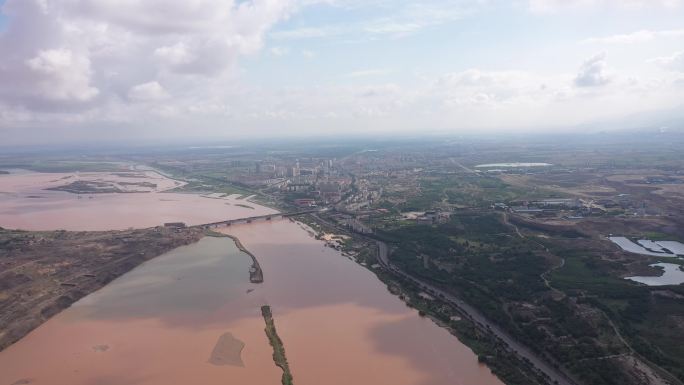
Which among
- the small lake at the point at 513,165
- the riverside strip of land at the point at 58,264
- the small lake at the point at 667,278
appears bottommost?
the small lake at the point at 513,165

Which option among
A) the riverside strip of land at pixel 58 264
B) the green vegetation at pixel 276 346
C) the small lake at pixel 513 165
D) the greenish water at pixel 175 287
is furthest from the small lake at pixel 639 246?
the small lake at pixel 513 165

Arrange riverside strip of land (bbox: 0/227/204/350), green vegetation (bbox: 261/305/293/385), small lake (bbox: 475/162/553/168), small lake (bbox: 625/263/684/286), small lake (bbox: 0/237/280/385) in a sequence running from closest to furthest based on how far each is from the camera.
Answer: green vegetation (bbox: 261/305/293/385), small lake (bbox: 0/237/280/385), riverside strip of land (bbox: 0/227/204/350), small lake (bbox: 625/263/684/286), small lake (bbox: 475/162/553/168)

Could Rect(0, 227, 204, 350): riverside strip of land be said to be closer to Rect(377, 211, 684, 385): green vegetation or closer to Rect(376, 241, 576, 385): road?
Rect(376, 241, 576, 385): road

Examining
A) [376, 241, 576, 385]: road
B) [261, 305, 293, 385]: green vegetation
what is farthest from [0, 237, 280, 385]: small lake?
[376, 241, 576, 385]: road

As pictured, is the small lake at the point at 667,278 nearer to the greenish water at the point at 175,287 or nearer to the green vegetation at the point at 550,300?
the green vegetation at the point at 550,300

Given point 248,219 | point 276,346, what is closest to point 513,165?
point 248,219

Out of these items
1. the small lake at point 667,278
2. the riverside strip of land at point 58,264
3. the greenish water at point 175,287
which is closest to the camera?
the riverside strip of land at point 58,264

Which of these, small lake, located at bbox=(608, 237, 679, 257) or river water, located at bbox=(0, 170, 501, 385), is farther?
small lake, located at bbox=(608, 237, 679, 257)
